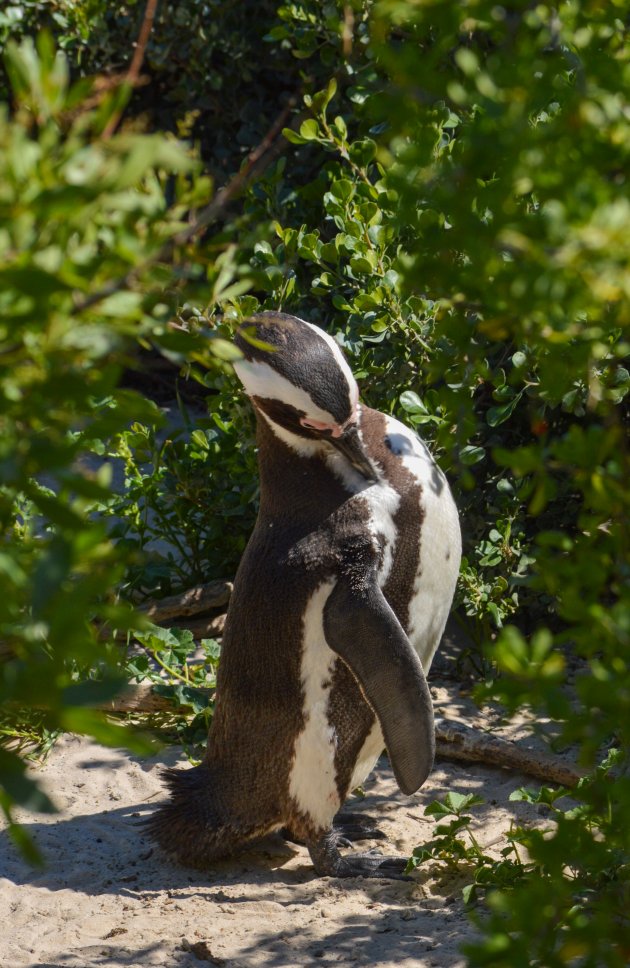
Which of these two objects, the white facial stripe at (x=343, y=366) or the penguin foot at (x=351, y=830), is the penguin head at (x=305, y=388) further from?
the penguin foot at (x=351, y=830)

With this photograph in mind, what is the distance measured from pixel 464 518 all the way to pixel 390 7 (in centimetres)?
254

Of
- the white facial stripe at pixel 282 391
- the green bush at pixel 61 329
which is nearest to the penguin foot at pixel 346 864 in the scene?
the white facial stripe at pixel 282 391

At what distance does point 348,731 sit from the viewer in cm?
257

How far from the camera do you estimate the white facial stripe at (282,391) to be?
2396 millimetres

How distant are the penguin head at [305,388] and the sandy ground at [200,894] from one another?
35.9 inches

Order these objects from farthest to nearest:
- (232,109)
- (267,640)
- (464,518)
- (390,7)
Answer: (232,109) < (464,518) < (267,640) < (390,7)

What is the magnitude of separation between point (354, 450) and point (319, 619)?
358 millimetres

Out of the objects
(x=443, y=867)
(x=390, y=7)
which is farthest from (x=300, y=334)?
(x=390, y=7)

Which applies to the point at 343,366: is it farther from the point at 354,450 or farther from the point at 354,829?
the point at 354,829

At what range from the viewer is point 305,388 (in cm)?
239

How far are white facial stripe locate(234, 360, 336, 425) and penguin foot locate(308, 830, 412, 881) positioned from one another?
3.07 ft

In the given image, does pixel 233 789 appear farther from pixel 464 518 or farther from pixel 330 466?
pixel 464 518

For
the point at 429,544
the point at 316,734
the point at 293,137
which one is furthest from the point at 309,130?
the point at 316,734

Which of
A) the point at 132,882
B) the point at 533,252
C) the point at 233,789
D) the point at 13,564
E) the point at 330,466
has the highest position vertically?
the point at 533,252
